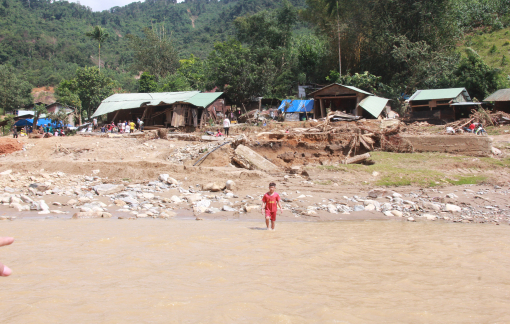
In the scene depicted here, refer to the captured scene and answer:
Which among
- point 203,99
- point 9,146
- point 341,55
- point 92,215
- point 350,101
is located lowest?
point 92,215

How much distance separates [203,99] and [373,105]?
11.5 m

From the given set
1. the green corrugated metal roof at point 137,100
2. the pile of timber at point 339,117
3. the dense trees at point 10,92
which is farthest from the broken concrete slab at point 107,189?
the dense trees at point 10,92

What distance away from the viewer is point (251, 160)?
43.0 feet

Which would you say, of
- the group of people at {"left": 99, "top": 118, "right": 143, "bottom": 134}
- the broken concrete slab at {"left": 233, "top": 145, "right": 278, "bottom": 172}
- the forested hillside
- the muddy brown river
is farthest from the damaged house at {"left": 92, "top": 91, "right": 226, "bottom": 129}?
the muddy brown river

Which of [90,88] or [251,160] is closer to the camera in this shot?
[251,160]

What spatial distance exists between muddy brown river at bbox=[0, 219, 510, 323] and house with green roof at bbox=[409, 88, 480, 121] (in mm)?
19229

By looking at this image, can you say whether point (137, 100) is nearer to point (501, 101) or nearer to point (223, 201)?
point (223, 201)

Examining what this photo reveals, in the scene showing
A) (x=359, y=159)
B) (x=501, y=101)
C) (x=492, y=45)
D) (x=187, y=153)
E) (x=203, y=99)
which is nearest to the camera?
(x=359, y=159)

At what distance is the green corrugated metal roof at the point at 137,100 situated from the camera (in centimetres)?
2436

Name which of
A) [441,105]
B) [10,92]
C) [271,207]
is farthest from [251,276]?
[10,92]

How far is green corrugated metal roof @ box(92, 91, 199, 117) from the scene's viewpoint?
24359mm

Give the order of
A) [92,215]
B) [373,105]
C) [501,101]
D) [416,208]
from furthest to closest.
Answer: [373,105]
[501,101]
[416,208]
[92,215]

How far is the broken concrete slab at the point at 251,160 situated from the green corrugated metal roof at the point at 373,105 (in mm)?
11100

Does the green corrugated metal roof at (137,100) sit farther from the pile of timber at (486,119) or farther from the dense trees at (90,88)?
the pile of timber at (486,119)
